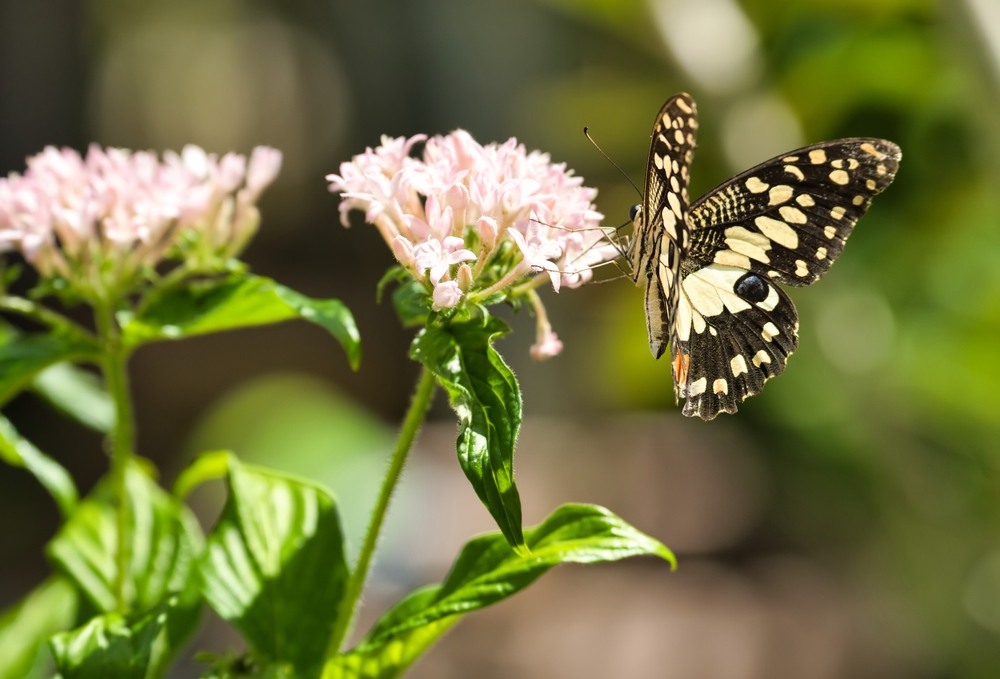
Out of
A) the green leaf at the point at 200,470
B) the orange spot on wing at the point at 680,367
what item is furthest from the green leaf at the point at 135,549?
the orange spot on wing at the point at 680,367

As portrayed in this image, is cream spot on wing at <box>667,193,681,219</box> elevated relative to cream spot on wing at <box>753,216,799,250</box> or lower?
elevated

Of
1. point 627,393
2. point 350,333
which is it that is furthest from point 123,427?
point 627,393

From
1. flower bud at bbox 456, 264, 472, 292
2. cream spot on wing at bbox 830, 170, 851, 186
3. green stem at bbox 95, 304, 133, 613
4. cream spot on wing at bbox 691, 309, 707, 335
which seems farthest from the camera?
cream spot on wing at bbox 691, 309, 707, 335

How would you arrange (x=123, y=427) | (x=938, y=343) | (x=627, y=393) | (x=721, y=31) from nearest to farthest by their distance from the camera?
(x=123, y=427)
(x=721, y=31)
(x=938, y=343)
(x=627, y=393)

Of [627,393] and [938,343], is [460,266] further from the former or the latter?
[627,393]

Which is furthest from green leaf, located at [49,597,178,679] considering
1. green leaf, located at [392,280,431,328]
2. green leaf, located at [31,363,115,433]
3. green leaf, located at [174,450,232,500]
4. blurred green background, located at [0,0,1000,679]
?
blurred green background, located at [0,0,1000,679]

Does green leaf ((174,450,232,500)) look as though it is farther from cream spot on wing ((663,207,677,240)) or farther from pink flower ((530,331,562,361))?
cream spot on wing ((663,207,677,240))
